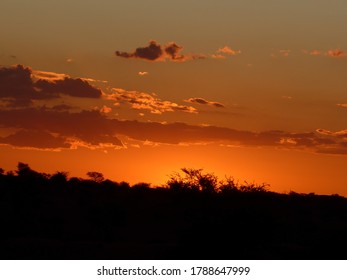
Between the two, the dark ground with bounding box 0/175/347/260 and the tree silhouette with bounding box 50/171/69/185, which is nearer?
the dark ground with bounding box 0/175/347/260

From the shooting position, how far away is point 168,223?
233 ft

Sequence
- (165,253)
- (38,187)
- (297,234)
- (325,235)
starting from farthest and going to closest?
(38,187) < (297,234) < (325,235) < (165,253)

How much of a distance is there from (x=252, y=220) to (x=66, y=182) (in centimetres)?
6805

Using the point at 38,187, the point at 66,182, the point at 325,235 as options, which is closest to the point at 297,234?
the point at 325,235

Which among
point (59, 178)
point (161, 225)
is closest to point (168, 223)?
point (161, 225)

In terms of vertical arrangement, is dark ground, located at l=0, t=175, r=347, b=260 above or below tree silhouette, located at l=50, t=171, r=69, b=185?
below

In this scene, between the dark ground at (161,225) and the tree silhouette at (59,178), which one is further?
the tree silhouette at (59,178)

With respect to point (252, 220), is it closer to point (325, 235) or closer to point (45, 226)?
point (325, 235)

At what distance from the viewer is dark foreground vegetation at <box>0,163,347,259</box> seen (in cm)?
4434

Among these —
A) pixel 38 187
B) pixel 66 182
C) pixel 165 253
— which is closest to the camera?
pixel 165 253

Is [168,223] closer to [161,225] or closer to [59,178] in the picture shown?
[161,225]

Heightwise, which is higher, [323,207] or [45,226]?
[323,207]

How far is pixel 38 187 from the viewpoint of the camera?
80125 mm

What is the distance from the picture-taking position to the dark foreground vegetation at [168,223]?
145 ft
